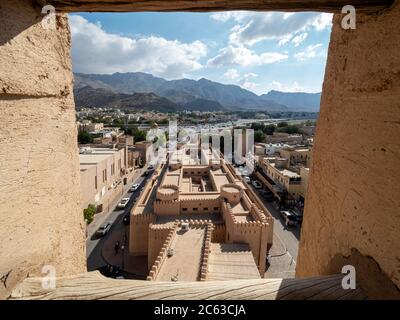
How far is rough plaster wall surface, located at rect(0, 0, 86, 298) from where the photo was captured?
1.76 metres

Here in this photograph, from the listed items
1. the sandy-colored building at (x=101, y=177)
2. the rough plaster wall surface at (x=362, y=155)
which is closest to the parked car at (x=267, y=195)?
the sandy-colored building at (x=101, y=177)

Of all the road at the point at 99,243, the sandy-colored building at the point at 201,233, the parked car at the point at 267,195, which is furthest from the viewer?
the parked car at the point at 267,195

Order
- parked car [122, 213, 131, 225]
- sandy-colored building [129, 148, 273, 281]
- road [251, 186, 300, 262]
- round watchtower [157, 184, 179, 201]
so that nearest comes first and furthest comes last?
1. sandy-colored building [129, 148, 273, 281]
2. round watchtower [157, 184, 179, 201]
3. road [251, 186, 300, 262]
4. parked car [122, 213, 131, 225]

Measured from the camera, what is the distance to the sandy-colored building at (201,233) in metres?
10.5

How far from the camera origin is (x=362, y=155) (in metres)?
2.07

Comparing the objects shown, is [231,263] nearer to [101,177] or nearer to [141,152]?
[101,177]

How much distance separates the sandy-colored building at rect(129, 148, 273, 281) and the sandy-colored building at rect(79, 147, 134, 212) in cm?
422

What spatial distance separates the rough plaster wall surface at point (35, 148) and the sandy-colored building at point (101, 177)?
52.4 ft

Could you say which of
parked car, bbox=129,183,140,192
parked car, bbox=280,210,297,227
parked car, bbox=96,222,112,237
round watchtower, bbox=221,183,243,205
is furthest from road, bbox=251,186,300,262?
parked car, bbox=129,183,140,192

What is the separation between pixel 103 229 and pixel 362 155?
64.0 ft

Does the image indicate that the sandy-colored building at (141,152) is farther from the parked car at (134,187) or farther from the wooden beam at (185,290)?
the wooden beam at (185,290)

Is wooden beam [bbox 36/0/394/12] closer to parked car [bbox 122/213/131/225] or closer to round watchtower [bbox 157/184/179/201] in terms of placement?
round watchtower [bbox 157/184/179/201]

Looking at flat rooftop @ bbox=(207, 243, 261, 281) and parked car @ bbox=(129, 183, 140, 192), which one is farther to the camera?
parked car @ bbox=(129, 183, 140, 192)

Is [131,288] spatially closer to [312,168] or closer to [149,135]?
[312,168]
